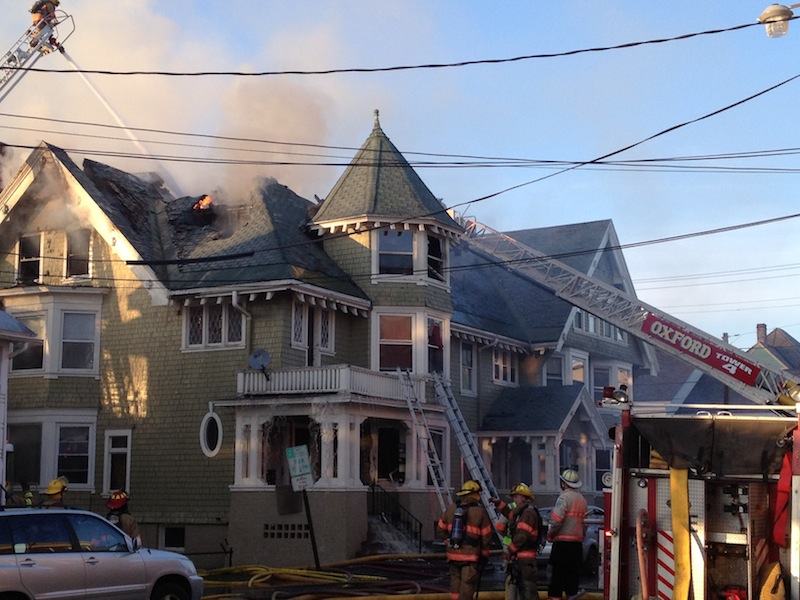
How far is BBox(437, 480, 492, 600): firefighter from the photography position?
41.0 feet

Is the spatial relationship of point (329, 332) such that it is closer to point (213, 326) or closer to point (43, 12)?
point (213, 326)

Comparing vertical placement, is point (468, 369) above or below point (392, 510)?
above

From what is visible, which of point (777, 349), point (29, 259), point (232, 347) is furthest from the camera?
point (777, 349)

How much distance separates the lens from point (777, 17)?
13.2m

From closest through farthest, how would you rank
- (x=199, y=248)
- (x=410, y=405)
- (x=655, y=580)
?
(x=655, y=580) → (x=410, y=405) → (x=199, y=248)

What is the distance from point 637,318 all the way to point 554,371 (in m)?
3.82

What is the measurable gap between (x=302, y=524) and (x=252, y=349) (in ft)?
13.6

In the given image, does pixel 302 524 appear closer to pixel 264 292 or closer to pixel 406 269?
pixel 264 292

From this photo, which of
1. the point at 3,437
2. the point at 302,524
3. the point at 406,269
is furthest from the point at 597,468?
the point at 3,437

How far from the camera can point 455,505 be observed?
514 inches

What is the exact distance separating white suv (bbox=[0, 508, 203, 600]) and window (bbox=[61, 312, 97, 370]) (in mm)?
14590

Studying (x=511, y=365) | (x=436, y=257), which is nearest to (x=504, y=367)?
(x=511, y=365)

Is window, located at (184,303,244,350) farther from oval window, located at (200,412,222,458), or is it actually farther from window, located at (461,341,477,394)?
window, located at (461,341,477,394)

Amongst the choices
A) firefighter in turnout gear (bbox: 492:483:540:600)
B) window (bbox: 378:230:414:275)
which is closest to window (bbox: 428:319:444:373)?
window (bbox: 378:230:414:275)
